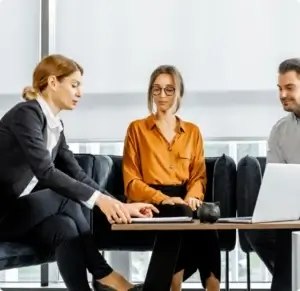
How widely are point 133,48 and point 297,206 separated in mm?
2101

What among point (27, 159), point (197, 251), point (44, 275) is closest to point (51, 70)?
point (27, 159)

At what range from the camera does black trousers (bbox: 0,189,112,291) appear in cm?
250

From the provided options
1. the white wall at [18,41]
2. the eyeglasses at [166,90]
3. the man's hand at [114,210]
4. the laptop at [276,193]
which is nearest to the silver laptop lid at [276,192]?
the laptop at [276,193]

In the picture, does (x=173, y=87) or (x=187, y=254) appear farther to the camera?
(x=173, y=87)

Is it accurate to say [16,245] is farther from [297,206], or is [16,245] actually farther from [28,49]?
[28,49]

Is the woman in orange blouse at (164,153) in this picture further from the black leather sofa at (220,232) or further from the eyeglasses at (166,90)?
the black leather sofa at (220,232)

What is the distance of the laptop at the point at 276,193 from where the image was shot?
2.06m

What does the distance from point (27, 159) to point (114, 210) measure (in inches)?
20.8

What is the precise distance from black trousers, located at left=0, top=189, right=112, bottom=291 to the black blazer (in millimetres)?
92

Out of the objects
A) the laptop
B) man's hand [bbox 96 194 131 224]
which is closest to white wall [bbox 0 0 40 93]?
man's hand [bbox 96 194 131 224]

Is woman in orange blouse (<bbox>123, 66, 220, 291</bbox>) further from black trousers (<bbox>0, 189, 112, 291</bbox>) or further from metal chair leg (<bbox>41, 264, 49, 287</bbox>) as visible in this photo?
metal chair leg (<bbox>41, 264, 49, 287</bbox>)

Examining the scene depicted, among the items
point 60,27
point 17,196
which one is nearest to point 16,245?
point 17,196

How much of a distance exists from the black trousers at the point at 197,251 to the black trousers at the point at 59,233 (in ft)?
1.25

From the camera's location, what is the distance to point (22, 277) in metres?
4.12
